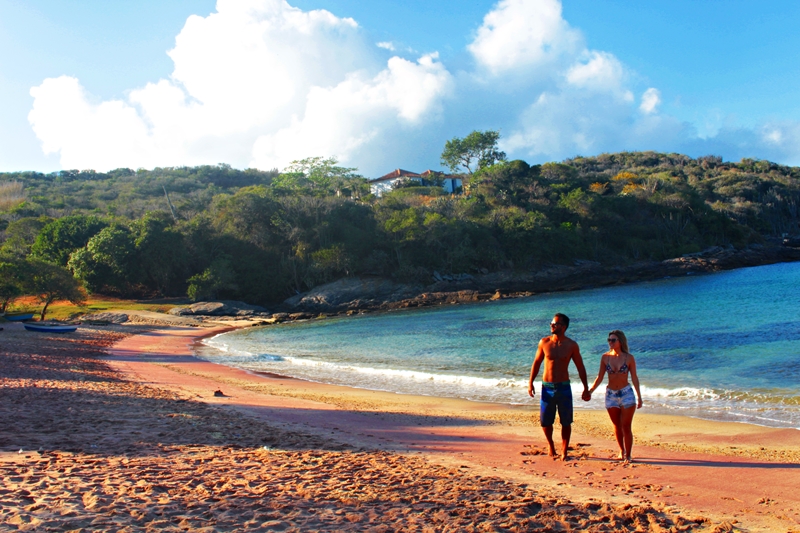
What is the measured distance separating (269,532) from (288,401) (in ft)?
26.6

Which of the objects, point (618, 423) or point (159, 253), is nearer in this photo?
point (618, 423)

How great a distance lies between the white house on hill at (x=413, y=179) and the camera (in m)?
89.1

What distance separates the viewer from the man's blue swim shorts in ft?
22.8

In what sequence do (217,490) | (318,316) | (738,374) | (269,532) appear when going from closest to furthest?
(269,532)
(217,490)
(738,374)
(318,316)

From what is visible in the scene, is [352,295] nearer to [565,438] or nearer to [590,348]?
[590,348]

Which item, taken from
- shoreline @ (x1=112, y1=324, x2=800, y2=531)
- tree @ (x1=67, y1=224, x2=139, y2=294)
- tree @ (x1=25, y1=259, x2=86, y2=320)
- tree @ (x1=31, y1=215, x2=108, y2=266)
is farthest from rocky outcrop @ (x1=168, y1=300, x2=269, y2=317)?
shoreline @ (x1=112, y1=324, x2=800, y2=531)

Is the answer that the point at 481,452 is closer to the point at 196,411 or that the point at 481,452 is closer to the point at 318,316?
the point at 196,411

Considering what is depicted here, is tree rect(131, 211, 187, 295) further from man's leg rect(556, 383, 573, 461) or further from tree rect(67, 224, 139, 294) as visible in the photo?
man's leg rect(556, 383, 573, 461)

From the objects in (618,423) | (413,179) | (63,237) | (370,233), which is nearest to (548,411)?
(618,423)

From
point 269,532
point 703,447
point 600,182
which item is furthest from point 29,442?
point 600,182

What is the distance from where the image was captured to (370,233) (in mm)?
55969

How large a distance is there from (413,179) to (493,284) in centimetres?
3896

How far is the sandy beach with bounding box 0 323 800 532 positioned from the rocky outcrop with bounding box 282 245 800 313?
37.3 metres

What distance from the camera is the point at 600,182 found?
77.2 m
